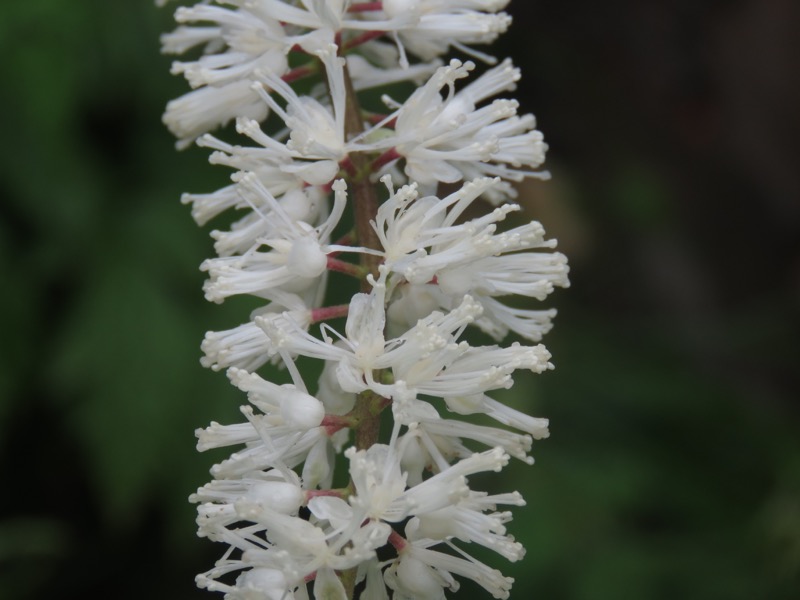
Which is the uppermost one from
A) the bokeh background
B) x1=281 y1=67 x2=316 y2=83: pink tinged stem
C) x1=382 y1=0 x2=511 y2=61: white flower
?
x1=382 y1=0 x2=511 y2=61: white flower

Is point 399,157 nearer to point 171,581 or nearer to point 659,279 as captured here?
point 171,581

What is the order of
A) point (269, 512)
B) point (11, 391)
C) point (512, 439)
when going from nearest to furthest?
point (269, 512)
point (512, 439)
point (11, 391)

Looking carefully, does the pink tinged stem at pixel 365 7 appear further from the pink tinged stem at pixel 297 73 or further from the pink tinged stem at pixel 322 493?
the pink tinged stem at pixel 322 493

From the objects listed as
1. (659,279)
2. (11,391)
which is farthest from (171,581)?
(659,279)

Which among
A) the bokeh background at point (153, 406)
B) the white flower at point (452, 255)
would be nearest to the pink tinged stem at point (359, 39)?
the white flower at point (452, 255)

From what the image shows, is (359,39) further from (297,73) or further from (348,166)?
(348,166)

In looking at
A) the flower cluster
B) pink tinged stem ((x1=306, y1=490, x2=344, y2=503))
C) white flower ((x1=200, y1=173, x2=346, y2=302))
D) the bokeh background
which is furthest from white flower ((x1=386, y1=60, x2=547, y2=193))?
the bokeh background

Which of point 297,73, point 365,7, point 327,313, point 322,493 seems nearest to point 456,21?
point 365,7

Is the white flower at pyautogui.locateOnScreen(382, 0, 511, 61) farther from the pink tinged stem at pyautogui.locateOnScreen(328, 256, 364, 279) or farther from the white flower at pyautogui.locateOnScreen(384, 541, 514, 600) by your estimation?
the white flower at pyautogui.locateOnScreen(384, 541, 514, 600)
